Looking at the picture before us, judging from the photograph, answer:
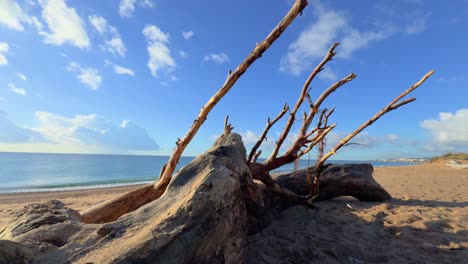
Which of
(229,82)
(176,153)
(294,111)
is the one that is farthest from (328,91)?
(176,153)

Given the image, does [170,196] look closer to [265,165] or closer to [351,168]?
[265,165]

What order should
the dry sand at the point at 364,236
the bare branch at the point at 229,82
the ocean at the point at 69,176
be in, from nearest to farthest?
the dry sand at the point at 364,236 → the bare branch at the point at 229,82 → the ocean at the point at 69,176

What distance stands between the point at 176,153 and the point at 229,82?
160 cm

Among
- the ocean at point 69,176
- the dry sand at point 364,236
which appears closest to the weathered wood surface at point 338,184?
the ocean at point 69,176

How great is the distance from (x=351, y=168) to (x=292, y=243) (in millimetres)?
3613

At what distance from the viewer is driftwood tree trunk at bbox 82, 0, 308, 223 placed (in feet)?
13.2

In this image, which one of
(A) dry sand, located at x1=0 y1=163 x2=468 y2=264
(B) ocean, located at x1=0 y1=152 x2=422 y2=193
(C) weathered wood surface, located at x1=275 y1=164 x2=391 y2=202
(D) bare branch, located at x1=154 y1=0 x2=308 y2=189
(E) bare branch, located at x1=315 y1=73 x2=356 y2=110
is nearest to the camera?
(A) dry sand, located at x1=0 y1=163 x2=468 y2=264

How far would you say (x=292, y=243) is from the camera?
3.60 meters

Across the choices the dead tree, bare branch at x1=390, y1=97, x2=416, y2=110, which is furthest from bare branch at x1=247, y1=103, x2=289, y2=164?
bare branch at x1=390, y1=97, x2=416, y2=110

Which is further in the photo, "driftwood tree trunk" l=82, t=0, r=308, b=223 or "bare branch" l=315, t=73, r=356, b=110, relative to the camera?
"bare branch" l=315, t=73, r=356, b=110

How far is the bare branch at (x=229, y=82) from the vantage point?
3952 millimetres

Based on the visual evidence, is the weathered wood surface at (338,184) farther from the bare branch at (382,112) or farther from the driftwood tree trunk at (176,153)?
the driftwood tree trunk at (176,153)

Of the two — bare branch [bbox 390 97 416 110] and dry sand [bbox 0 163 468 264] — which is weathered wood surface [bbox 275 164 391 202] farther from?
bare branch [bbox 390 97 416 110]

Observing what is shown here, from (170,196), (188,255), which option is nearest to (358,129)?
(170,196)
